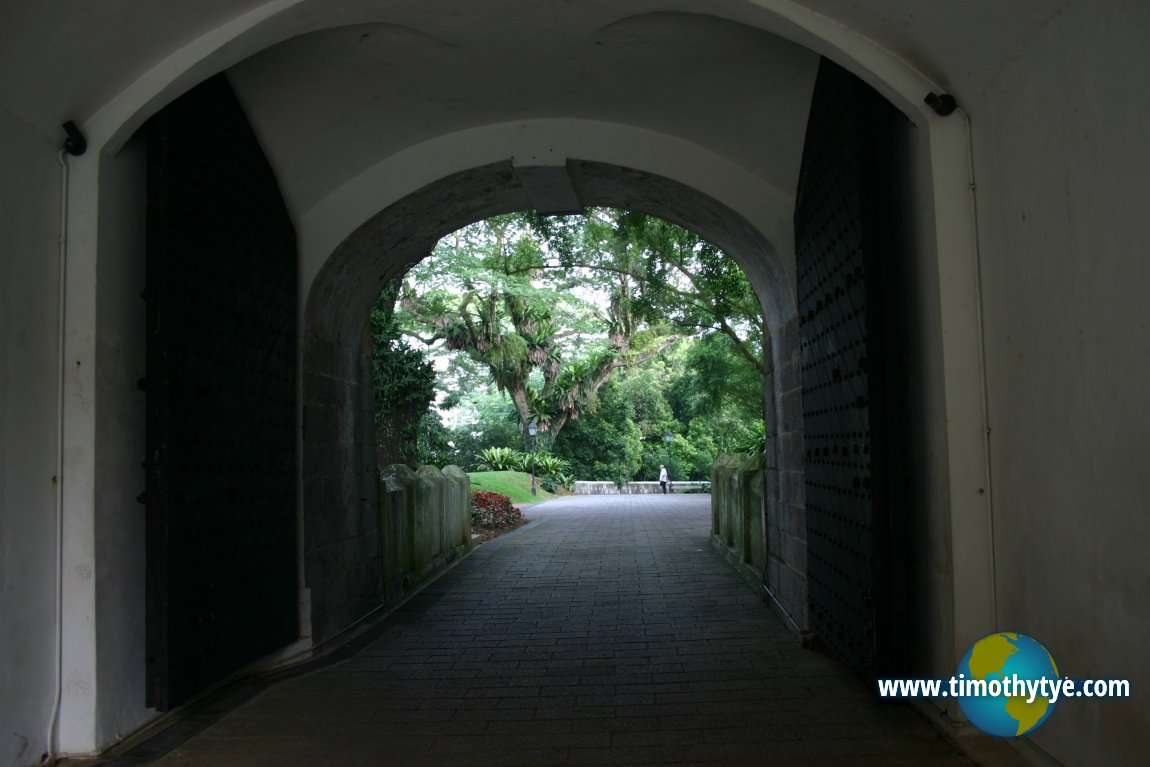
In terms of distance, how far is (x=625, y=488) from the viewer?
35062 mm

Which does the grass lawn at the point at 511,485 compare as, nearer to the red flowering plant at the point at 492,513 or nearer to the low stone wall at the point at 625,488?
the low stone wall at the point at 625,488

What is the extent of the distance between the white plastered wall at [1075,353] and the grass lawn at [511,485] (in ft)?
68.8

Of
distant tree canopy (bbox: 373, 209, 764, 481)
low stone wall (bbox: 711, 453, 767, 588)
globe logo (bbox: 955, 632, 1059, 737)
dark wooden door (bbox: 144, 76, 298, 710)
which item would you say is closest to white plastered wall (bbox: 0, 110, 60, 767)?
dark wooden door (bbox: 144, 76, 298, 710)

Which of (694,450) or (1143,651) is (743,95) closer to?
(1143,651)

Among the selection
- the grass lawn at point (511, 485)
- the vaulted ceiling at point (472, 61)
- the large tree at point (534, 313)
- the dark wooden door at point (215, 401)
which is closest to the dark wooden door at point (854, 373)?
the vaulted ceiling at point (472, 61)

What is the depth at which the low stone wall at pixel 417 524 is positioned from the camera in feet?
25.6

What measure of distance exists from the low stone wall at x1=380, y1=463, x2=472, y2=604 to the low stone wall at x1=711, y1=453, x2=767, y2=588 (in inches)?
126

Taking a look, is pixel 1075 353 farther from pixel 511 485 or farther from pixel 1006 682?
pixel 511 485

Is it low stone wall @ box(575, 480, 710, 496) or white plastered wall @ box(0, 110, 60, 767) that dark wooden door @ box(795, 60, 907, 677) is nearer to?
white plastered wall @ box(0, 110, 60, 767)

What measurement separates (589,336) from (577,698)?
31370 mm

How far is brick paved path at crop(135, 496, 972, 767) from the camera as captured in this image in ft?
12.7

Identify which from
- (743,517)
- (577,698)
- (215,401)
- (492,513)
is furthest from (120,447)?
(492,513)

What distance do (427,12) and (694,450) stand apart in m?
36.8

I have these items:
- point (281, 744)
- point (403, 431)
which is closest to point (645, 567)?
point (403, 431)
